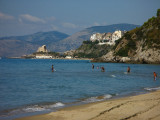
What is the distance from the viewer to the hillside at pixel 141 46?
368 feet

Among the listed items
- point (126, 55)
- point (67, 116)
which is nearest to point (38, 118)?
point (67, 116)

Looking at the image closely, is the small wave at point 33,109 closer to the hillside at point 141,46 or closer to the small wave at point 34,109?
the small wave at point 34,109

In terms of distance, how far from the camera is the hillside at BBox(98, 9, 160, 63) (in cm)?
11212

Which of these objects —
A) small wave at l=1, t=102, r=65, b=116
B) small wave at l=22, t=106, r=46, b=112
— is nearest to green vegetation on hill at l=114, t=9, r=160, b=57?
small wave at l=1, t=102, r=65, b=116

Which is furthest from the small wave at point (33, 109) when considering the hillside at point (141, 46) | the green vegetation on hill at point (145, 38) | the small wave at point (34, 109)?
the green vegetation on hill at point (145, 38)

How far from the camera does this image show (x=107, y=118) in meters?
11.7

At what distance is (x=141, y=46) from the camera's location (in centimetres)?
12100

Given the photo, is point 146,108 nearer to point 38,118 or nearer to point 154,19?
point 38,118

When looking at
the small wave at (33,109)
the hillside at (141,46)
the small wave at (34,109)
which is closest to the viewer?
the small wave at (33,109)

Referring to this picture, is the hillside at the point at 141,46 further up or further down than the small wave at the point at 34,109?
further up

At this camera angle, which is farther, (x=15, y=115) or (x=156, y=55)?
(x=156, y=55)

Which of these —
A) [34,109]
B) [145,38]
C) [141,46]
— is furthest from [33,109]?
[145,38]

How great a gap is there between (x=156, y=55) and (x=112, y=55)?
3900 cm

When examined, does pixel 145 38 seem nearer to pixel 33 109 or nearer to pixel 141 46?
pixel 141 46
